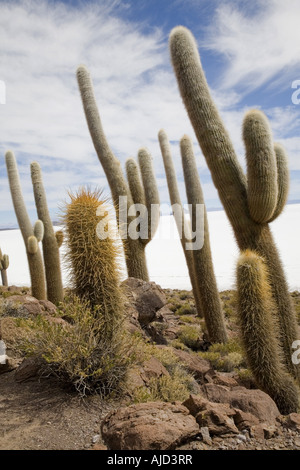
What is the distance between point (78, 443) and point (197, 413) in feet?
4.14

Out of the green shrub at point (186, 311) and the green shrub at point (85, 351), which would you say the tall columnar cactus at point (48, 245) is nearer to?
the green shrub at point (186, 311)

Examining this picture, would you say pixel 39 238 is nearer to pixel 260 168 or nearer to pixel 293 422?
pixel 260 168

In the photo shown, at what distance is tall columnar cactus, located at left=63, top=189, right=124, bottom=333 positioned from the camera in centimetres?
550

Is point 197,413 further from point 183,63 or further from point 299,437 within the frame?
point 183,63

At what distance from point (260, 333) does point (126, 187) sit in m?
6.12

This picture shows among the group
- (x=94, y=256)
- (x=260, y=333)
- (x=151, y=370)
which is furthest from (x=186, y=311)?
(x=94, y=256)

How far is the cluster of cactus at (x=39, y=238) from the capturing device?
13625 millimetres

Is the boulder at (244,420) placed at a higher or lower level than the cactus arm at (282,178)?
lower

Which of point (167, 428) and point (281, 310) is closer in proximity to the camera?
point (167, 428)

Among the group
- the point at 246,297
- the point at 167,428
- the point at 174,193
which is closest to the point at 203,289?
the point at 174,193

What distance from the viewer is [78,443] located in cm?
385

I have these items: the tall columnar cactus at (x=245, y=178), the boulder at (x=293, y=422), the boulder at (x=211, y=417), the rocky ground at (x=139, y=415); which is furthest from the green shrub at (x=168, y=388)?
the tall columnar cactus at (x=245, y=178)

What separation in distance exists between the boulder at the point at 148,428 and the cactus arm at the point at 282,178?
436 cm
